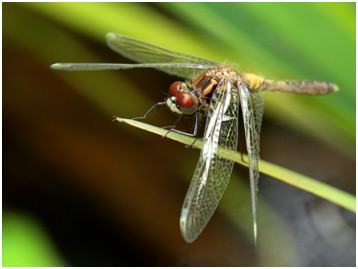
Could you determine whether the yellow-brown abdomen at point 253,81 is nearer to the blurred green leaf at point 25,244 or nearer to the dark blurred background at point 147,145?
the dark blurred background at point 147,145

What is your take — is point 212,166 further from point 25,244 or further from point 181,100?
point 25,244

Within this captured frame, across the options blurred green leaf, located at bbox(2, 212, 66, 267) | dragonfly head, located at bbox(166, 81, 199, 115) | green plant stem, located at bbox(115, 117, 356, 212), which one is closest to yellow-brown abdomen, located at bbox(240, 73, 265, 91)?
dragonfly head, located at bbox(166, 81, 199, 115)

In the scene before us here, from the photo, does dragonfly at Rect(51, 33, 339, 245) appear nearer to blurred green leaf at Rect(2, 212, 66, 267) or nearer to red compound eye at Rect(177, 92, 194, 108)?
red compound eye at Rect(177, 92, 194, 108)

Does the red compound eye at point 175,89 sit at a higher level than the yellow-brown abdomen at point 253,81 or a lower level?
lower

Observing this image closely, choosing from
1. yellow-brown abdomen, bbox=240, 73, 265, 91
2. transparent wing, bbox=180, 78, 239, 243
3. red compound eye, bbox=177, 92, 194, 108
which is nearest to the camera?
transparent wing, bbox=180, 78, 239, 243

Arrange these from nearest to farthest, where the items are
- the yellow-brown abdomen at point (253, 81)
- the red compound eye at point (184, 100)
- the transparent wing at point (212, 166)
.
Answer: the transparent wing at point (212, 166)
the red compound eye at point (184, 100)
the yellow-brown abdomen at point (253, 81)

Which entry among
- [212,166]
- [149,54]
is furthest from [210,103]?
[149,54]

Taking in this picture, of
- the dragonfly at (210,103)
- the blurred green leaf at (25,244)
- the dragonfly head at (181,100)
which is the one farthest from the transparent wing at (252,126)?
the blurred green leaf at (25,244)

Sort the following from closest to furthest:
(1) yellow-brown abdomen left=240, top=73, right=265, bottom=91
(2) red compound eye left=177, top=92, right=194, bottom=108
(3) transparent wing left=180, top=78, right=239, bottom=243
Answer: (3) transparent wing left=180, top=78, right=239, bottom=243, (2) red compound eye left=177, top=92, right=194, bottom=108, (1) yellow-brown abdomen left=240, top=73, right=265, bottom=91
